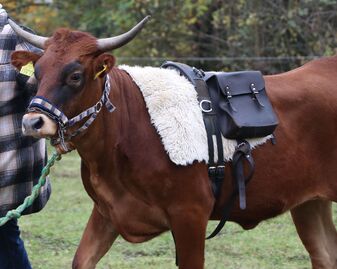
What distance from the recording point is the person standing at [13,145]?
559 centimetres

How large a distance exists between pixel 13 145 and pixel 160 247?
3.08 m

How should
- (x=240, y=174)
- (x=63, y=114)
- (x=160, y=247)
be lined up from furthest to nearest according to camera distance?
(x=160, y=247)
(x=240, y=174)
(x=63, y=114)

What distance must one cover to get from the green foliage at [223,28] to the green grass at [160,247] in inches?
235

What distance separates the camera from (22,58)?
17.5 ft

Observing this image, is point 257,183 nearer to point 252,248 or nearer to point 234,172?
point 234,172

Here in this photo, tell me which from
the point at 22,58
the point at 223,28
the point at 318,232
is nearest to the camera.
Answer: the point at 22,58

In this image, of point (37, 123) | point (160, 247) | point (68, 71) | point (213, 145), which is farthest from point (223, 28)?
point (37, 123)

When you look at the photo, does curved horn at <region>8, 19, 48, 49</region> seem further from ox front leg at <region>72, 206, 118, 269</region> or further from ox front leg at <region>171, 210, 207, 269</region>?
ox front leg at <region>171, 210, 207, 269</region>

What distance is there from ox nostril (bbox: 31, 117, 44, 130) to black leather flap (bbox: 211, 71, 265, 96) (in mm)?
1365

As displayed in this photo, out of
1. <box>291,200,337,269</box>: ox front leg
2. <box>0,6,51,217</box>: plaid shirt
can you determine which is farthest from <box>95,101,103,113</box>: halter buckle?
<box>291,200,337,269</box>: ox front leg

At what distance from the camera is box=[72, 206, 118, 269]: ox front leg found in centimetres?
Result: 568

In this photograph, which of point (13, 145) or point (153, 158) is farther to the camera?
point (13, 145)

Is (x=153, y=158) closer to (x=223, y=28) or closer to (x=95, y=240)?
(x=95, y=240)

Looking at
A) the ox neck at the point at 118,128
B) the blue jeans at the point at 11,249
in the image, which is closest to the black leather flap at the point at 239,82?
the ox neck at the point at 118,128
